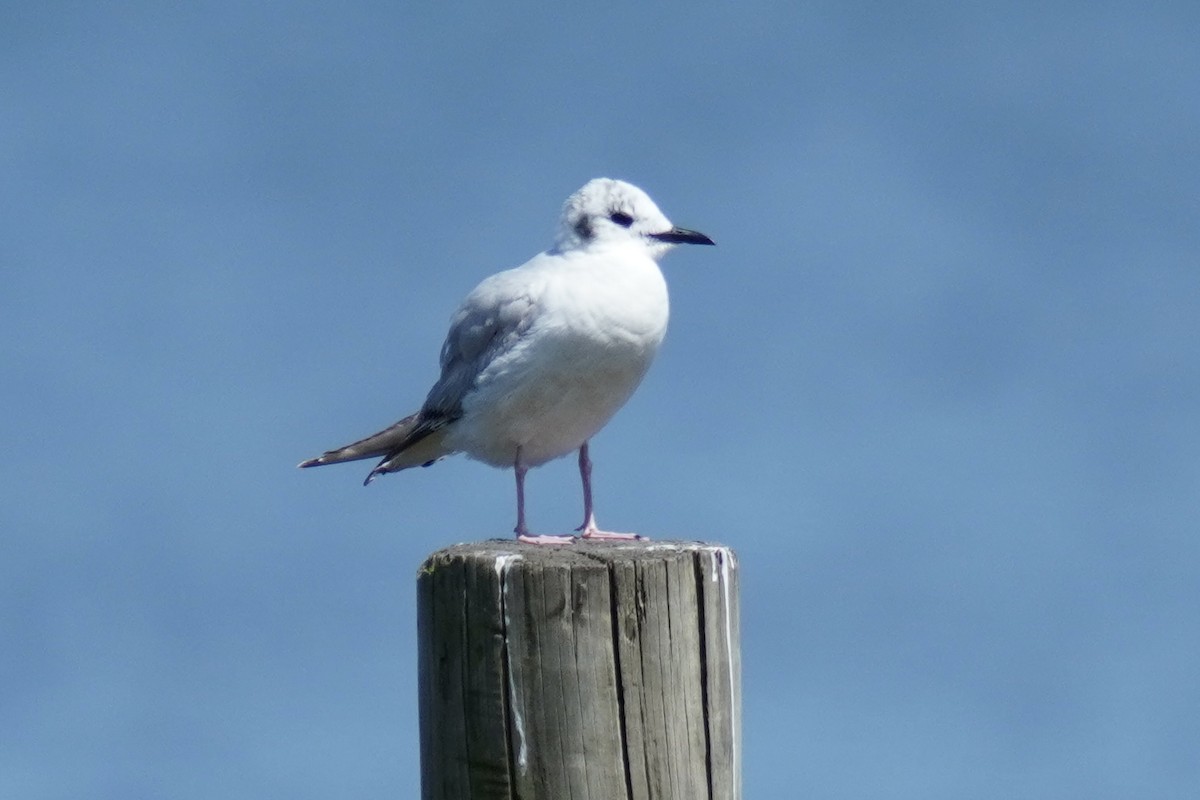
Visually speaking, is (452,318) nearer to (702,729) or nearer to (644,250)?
(644,250)

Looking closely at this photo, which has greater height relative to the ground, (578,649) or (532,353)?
(532,353)

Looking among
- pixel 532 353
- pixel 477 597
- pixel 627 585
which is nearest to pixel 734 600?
pixel 627 585

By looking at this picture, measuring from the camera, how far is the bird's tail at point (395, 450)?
8.23m

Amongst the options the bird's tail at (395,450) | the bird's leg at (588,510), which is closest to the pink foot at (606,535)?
the bird's leg at (588,510)

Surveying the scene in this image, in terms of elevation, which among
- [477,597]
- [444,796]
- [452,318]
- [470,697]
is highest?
[452,318]

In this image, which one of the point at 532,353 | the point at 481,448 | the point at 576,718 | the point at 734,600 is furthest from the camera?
the point at 481,448

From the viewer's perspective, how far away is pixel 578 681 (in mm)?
4406

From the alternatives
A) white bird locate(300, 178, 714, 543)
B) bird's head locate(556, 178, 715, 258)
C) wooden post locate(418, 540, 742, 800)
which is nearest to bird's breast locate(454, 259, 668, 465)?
white bird locate(300, 178, 714, 543)

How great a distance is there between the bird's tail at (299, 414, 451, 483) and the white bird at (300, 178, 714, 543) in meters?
0.03

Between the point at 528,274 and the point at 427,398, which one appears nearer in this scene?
the point at 528,274

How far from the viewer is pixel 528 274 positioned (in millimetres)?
7648

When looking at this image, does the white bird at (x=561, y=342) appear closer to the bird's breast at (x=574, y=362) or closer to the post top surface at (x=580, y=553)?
the bird's breast at (x=574, y=362)

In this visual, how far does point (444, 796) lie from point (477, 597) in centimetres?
58

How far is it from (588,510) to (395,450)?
→ 130 cm
